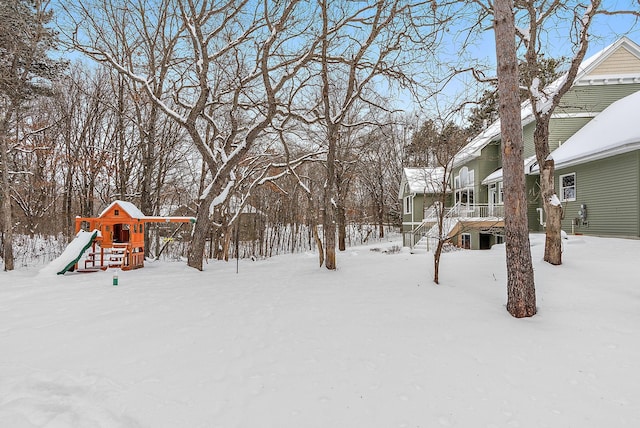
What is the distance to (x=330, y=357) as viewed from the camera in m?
3.49

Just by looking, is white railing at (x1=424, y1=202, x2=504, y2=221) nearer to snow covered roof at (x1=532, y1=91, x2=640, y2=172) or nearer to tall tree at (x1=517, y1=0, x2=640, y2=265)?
snow covered roof at (x1=532, y1=91, x2=640, y2=172)

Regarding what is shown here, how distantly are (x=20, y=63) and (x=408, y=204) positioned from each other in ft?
70.6

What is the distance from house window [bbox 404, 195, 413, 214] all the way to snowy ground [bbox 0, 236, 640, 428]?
1662cm

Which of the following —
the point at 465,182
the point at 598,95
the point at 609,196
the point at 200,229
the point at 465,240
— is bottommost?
the point at 465,240

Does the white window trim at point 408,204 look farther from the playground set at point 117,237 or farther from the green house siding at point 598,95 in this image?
the playground set at point 117,237

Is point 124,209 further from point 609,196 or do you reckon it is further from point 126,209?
point 609,196

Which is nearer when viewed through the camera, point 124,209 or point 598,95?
point 124,209

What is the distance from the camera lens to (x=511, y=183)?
4.76m

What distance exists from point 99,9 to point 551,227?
43.2ft

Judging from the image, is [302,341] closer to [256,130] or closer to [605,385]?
[605,385]

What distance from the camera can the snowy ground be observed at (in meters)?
2.54

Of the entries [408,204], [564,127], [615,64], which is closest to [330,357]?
[564,127]

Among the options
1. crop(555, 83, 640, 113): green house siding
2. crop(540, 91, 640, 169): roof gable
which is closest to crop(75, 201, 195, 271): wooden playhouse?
crop(540, 91, 640, 169): roof gable

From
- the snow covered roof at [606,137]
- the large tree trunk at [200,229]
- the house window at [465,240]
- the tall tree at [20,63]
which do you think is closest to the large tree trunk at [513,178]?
the large tree trunk at [200,229]
